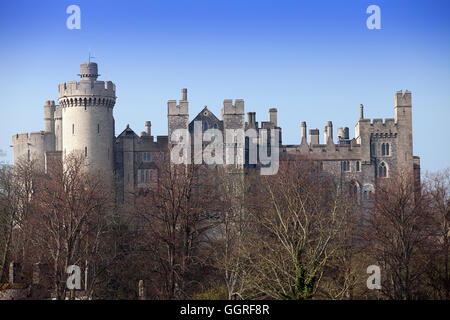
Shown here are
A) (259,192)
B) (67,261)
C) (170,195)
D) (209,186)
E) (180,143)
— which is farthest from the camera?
(180,143)

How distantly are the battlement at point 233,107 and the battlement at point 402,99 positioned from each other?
45.4 ft

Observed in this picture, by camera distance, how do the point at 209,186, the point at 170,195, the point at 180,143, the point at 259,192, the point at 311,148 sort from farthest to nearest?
the point at 311,148
the point at 180,143
the point at 259,192
the point at 209,186
the point at 170,195

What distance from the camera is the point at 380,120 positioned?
231 feet

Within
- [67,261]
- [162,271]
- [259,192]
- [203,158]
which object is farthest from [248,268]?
[203,158]

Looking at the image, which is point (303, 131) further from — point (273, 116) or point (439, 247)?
point (439, 247)

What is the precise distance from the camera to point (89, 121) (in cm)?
6425

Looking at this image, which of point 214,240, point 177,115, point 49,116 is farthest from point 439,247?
point 49,116

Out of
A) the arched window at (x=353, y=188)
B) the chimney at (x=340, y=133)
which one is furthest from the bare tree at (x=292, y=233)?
the chimney at (x=340, y=133)

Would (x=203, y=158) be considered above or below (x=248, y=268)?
above

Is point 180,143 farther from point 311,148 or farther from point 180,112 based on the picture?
point 311,148

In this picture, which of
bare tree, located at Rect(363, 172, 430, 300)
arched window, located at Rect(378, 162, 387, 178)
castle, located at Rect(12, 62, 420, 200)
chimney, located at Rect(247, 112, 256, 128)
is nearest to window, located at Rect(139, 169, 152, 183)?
castle, located at Rect(12, 62, 420, 200)

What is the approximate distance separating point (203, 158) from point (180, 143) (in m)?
2.03

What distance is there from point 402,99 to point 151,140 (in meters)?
→ 20.4

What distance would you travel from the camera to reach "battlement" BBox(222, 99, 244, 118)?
64500 mm
